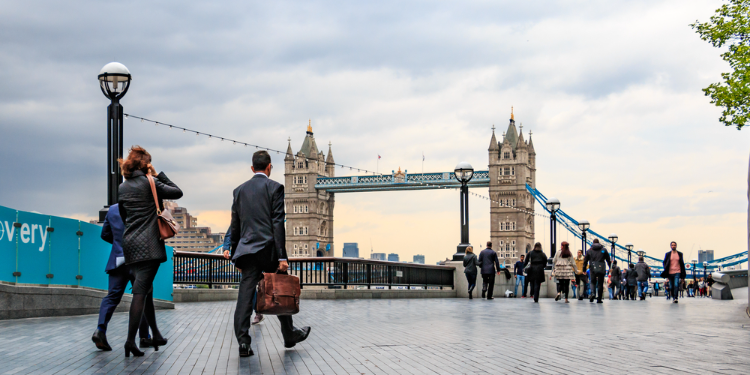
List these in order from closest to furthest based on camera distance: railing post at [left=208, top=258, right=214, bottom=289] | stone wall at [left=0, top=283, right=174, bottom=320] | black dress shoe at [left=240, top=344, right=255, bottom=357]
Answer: black dress shoe at [left=240, top=344, right=255, bottom=357]
stone wall at [left=0, top=283, right=174, bottom=320]
railing post at [left=208, top=258, right=214, bottom=289]

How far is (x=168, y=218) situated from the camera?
18.9 feet

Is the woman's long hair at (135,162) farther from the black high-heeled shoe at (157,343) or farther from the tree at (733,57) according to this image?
the tree at (733,57)

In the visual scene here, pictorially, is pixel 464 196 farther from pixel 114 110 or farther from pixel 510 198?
pixel 510 198

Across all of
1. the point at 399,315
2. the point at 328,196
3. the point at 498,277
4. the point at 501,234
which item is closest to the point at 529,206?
the point at 501,234

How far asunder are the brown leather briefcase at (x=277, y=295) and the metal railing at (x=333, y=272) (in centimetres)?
933

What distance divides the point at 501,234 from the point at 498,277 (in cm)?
10099

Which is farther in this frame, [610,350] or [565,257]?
[565,257]

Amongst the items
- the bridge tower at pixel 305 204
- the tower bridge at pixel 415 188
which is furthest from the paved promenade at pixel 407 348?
the bridge tower at pixel 305 204

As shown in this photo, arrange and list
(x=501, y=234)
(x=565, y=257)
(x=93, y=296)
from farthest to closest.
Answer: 1. (x=501, y=234)
2. (x=565, y=257)
3. (x=93, y=296)

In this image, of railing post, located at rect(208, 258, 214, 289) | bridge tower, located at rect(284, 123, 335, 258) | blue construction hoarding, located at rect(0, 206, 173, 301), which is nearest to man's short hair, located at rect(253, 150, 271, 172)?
blue construction hoarding, located at rect(0, 206, 173, 301)

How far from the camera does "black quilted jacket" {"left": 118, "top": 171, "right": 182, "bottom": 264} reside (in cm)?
548

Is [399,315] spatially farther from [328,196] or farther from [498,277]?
[328,196]

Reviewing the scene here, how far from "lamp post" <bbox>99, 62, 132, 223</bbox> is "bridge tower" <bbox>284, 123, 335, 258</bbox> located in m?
119

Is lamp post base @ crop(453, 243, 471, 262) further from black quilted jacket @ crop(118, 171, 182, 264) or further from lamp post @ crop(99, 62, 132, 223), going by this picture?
black quilted jacket @ crop(118, 171, 182, 264)
